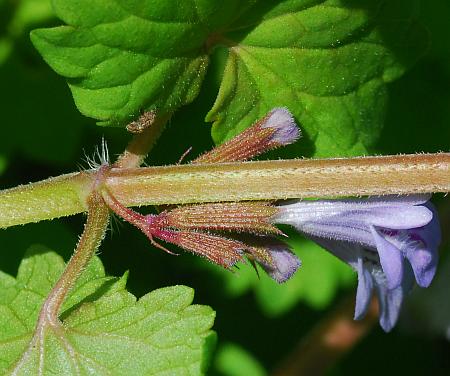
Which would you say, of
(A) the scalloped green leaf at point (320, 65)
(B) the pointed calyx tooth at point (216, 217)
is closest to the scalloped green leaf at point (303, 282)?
(A) the scalloped green leaf at point (320, 65)

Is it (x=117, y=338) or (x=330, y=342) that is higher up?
(x=117, y=338)

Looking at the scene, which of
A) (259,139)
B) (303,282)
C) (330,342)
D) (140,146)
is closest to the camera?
(259,139)

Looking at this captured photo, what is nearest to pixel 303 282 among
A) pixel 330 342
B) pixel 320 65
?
pixel 330 342

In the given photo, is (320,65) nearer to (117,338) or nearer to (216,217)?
(216,217)

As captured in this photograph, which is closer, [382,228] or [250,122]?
[382,228]

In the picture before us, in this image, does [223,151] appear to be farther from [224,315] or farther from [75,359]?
[224,315]
